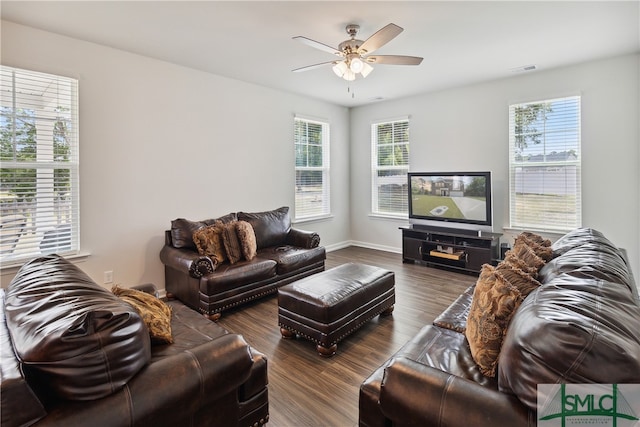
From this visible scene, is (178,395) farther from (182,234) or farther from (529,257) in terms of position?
(182,234)

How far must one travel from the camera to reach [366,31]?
3146 millimetres

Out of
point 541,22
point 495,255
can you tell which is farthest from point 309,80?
point 495,255

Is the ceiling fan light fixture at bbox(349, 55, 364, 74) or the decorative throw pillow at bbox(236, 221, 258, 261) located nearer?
the ceiling fan light fixture at bbox(349, 55, 364, 74)

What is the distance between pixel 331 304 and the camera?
8.43ft

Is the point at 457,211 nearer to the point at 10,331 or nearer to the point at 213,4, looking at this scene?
the point at 213,4

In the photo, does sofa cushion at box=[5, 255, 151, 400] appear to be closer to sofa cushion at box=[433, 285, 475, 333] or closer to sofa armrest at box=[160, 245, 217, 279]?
sofa cushion at box=[433, 285, 475, 333]

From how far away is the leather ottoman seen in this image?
2.56 m

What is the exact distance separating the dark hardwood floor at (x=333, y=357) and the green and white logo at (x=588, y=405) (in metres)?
1.21

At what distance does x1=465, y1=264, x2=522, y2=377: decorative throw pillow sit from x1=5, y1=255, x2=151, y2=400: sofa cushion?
1.40 m

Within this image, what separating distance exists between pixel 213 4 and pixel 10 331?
8.51 feet

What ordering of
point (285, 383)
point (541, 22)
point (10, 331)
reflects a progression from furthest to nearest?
point (541, 22) < point (285, 383) < point (10, 331)

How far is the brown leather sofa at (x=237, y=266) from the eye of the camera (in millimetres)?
3252

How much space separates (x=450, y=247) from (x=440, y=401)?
407cm

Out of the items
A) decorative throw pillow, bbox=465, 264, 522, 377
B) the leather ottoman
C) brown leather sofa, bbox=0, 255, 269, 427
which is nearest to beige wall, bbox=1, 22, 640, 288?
the leather ottoman
